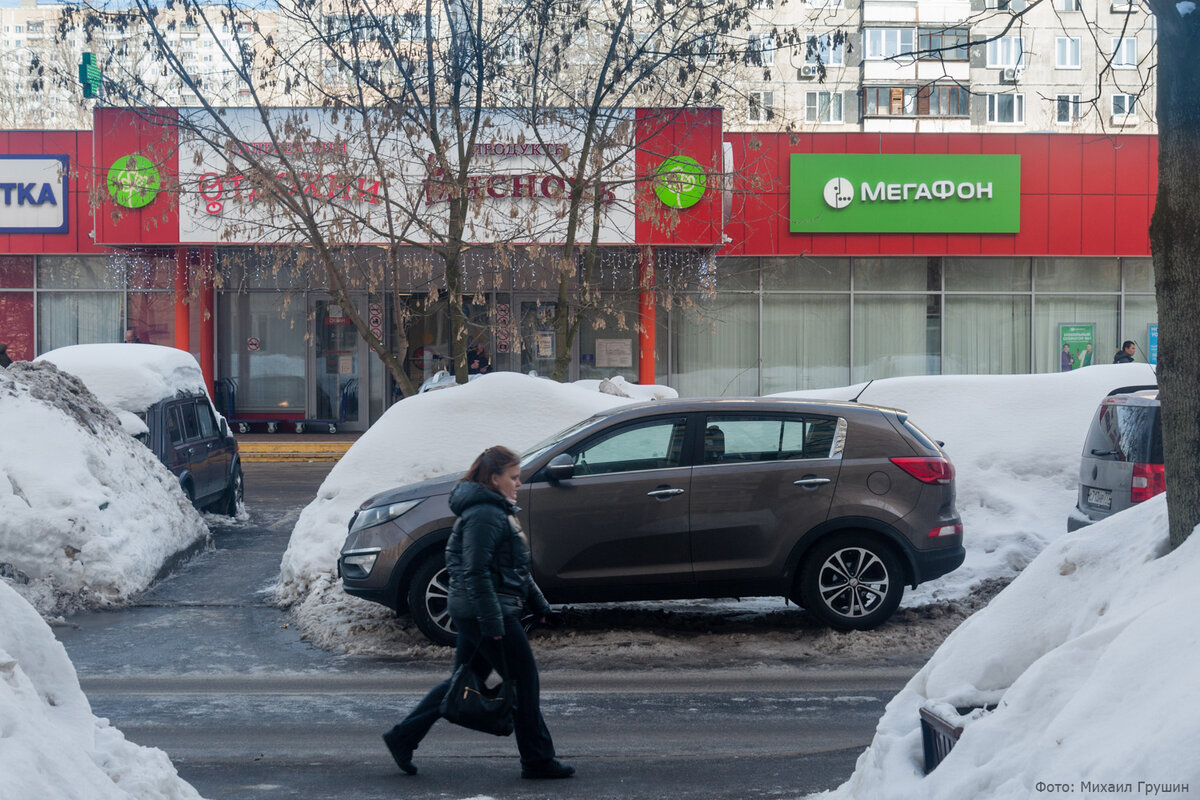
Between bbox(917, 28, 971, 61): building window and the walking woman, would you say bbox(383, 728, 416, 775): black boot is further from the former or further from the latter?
bbox(917, 28, 971, 61): building window

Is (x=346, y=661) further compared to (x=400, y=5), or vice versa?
(x=400, y=5)

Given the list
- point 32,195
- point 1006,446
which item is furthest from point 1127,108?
point 32,195

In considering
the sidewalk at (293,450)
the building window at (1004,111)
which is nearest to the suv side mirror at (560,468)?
the sidewalk at (293,450)

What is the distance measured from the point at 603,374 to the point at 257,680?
1769cm

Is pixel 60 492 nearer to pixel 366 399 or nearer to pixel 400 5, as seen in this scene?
pixel 400 5

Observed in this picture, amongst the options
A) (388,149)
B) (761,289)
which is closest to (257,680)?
(388,149)

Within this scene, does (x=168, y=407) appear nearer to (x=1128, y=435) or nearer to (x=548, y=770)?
(x=548, y=770)

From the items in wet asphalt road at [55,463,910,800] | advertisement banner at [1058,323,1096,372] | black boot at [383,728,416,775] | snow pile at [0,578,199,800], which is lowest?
wet asphalt road at [55,463,910,800]

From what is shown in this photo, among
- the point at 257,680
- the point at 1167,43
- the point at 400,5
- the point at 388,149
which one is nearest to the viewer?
the point at 1167,43

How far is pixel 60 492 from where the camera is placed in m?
9.27

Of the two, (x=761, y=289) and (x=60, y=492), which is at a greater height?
(x=761, y=289)

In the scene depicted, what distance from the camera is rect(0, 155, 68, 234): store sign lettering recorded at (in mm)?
22547

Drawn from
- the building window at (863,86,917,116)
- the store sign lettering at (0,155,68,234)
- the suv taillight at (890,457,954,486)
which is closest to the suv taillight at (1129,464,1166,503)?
the suv taillight at (890,457,954,486)

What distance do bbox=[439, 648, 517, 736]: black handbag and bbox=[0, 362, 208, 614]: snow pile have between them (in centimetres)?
500
